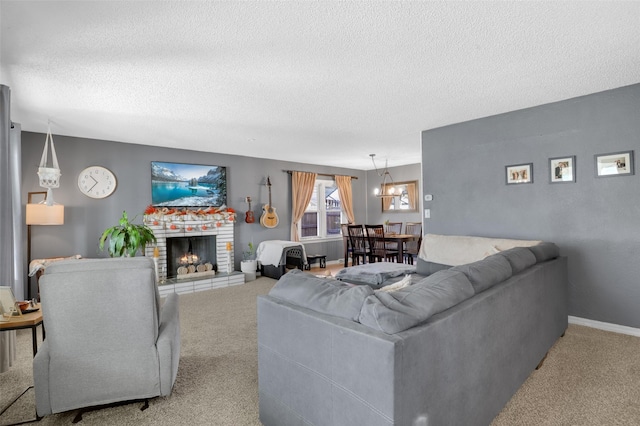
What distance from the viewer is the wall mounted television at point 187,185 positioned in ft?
18.1

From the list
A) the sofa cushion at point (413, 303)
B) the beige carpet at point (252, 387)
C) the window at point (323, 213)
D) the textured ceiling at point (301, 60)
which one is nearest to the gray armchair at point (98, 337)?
the beige carpet at point (252, 387)

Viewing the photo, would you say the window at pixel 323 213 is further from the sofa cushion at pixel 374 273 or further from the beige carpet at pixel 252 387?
the beige carpet at pixel 252 387

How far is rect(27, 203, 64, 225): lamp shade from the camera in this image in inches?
157

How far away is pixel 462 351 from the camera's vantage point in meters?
1.50

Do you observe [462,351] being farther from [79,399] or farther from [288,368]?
[79,399]

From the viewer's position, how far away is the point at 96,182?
4973mm

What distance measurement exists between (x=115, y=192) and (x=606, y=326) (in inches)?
252

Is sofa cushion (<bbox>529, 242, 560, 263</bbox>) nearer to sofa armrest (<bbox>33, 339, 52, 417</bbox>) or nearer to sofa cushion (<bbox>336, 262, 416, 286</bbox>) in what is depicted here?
sofa cushion (<bbox>336, 262, 416, 286</bbox>)

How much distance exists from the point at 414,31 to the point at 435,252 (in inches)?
101

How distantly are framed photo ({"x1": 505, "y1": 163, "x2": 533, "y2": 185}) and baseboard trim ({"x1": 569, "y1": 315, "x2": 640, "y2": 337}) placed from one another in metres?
1.55

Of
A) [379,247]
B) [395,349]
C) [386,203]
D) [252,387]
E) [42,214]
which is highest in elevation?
[386,203]

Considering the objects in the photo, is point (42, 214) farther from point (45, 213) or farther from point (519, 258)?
point (519, 258)

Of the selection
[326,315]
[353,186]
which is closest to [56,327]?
[326,315]

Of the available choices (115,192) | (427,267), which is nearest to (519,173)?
(427,267)
